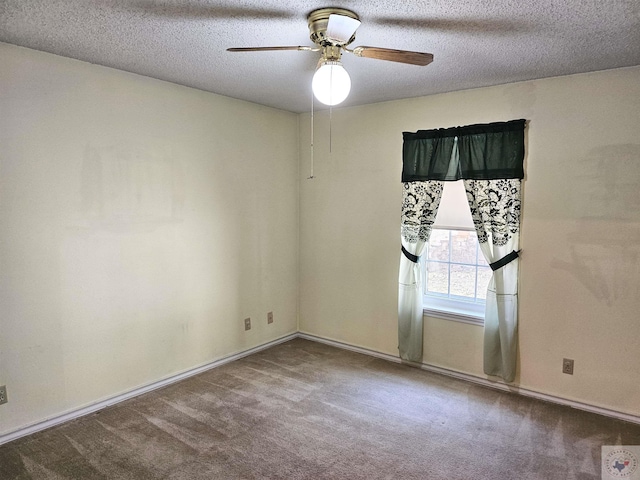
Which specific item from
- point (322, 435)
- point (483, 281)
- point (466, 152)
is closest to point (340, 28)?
point (466, 152)

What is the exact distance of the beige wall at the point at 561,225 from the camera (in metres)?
3.03

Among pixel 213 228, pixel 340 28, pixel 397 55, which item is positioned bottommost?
pixel 213 228

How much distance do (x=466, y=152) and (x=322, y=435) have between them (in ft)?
8.16

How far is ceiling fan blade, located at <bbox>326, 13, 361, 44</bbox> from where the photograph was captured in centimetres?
203

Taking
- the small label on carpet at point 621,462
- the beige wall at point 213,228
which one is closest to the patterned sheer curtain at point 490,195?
the beige wall at point 213,228

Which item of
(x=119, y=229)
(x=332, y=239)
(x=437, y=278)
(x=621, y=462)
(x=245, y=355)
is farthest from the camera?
(x=332, y=239)

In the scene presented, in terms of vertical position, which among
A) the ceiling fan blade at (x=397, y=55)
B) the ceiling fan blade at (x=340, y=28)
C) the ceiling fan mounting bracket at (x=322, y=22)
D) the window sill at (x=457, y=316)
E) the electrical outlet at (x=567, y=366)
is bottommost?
the electrical outlet at (x=567, y=366)

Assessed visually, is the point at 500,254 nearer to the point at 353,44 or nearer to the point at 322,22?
the point at 353,44

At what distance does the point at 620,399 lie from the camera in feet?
10.2

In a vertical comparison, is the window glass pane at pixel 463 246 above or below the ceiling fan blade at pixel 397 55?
below

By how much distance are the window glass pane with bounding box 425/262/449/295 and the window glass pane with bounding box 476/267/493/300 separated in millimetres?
290

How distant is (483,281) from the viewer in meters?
3.79

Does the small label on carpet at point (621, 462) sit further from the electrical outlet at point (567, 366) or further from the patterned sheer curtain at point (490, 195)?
the patterned sheer curtain at point (490, 195)

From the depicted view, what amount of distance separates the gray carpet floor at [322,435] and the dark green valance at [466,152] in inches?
71.1
